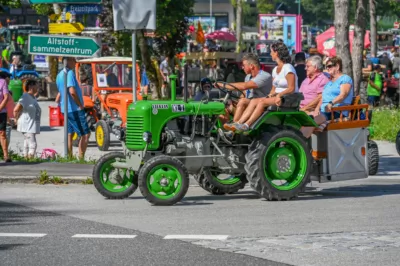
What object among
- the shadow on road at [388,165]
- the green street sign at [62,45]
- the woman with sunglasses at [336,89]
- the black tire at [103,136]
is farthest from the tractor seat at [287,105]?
the black tire at [103,136]

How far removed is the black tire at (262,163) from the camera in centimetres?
1306

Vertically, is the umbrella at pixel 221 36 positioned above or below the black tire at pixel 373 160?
above

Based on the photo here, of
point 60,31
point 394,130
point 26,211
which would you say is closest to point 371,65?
point 394,130

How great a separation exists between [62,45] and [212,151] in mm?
4991

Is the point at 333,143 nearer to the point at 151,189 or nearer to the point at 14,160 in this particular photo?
the point at 151,189

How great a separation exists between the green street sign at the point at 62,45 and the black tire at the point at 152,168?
517 centimetres

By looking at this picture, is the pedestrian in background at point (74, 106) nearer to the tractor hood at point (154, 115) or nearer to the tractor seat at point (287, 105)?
the tractor hood at point (154, 115)

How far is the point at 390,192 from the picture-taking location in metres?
14.1

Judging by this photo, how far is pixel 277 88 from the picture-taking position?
1366 centimetres

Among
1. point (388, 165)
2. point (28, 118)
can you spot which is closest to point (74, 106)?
point (28, 118)

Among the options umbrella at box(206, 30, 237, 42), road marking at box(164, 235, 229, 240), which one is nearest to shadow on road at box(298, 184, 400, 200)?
road marking at box(164, 235, 229, 240)

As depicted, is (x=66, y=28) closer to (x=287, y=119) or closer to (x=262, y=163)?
(x=287, y=119)

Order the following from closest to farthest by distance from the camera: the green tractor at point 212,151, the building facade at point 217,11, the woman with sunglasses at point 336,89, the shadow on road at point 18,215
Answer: the shadow on road at point 18,215 → the green tractor at point 212,151 → the woman with sunglasses at point 336,89 → the building facade at point 217,11

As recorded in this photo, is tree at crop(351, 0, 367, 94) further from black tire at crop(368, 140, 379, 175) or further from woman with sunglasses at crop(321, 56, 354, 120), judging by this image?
woman with sunglasses at crop(321, 56, 354, 120)
